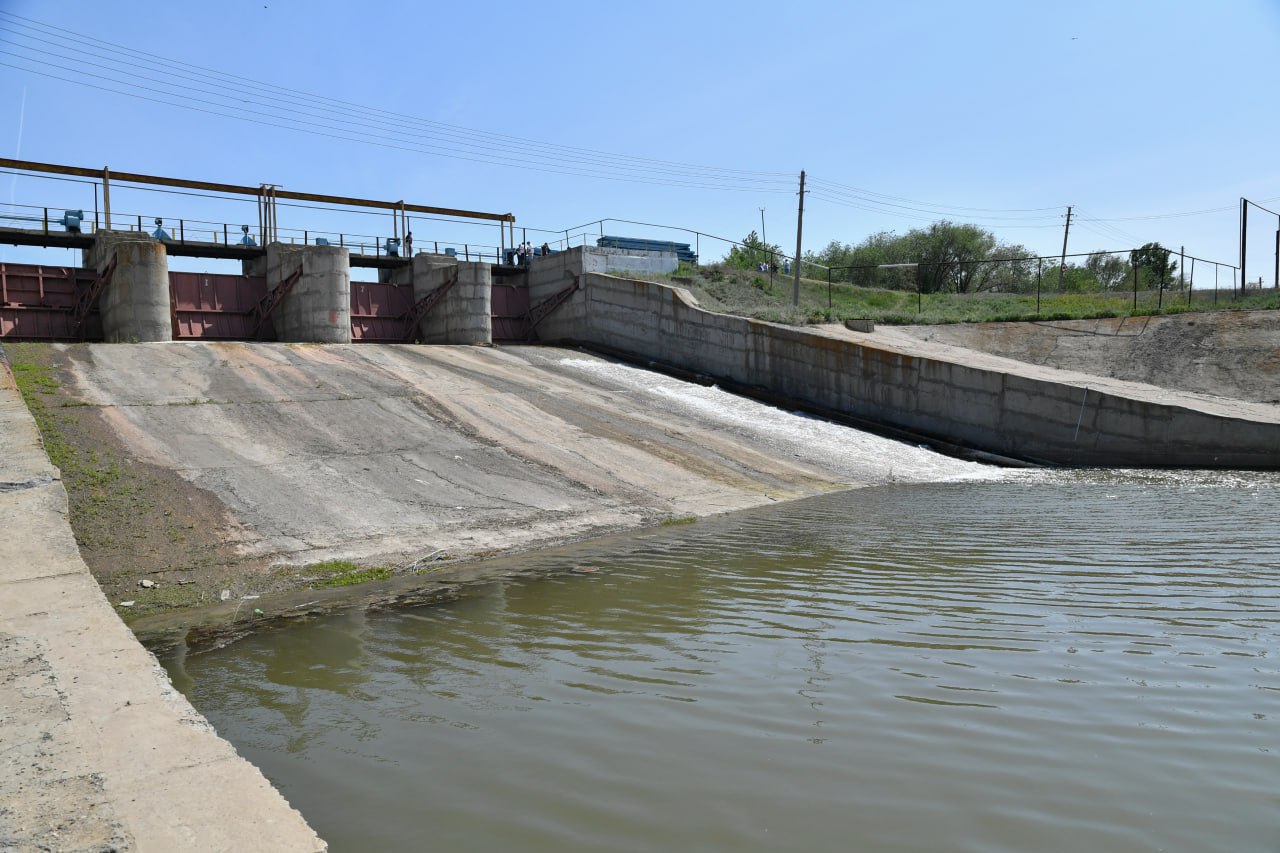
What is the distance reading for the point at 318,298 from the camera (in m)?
28.5

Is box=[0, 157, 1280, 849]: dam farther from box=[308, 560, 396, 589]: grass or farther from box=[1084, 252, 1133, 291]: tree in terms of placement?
box=[1084, 252, 1133, 291]: tree

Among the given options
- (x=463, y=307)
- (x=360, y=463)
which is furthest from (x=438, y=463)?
(x=463, y=307)

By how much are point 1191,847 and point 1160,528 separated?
9.82 m

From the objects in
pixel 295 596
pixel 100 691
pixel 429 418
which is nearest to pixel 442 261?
pixel 429 418

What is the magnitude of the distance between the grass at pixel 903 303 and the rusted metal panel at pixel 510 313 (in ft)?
18.9

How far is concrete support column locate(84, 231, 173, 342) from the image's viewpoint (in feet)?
79.8

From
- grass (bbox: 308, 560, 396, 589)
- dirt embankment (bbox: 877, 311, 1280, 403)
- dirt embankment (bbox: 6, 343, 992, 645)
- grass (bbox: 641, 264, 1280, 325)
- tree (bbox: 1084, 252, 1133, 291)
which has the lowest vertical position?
grass (bbox: 308, 560, 396, 589)

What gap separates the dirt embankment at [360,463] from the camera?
35.3 feet

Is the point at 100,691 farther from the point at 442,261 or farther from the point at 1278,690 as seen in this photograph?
the point at 442,261

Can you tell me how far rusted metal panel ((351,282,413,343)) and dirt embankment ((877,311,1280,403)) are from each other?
17.9m

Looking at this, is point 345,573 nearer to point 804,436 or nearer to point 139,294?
point 804,436

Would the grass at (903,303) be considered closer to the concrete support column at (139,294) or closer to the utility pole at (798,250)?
the utility pole at (798,250)

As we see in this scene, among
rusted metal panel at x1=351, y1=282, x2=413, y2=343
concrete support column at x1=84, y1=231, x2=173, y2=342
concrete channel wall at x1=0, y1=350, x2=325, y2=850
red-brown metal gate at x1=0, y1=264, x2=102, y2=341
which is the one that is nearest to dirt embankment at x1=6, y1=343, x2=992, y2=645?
concrete support column at x1=84, y1=231, x2=173, y2=342

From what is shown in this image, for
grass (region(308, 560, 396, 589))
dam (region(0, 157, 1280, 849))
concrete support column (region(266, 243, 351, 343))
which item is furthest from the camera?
concrete support column (region(266, 243, 351, 343))
